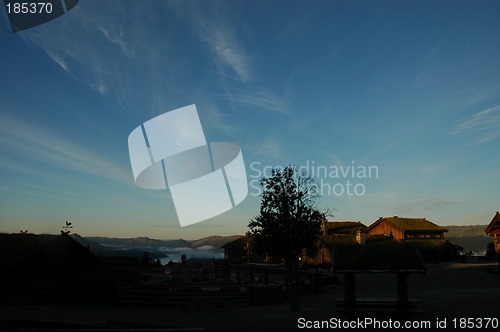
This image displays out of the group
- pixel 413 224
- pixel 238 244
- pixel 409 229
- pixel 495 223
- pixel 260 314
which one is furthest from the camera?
pixel 238 244

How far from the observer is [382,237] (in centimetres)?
5962

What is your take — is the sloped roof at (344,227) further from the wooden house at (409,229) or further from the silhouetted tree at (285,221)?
the silhouetted tree at (285,221)

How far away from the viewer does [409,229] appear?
2375 inches

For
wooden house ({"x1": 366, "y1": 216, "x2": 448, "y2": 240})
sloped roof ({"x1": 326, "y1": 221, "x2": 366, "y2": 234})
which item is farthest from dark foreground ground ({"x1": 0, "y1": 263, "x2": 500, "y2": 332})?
sloped roof ({"x1": 326, "y1": 221, "x2": 366, "y2": 234})

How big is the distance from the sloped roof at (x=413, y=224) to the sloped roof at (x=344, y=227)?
404 centimetres

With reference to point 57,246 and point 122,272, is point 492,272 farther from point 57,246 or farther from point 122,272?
point 57,246

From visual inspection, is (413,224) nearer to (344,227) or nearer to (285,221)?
(344,227)

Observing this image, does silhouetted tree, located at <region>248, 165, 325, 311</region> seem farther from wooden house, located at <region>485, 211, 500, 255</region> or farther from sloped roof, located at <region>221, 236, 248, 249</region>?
sloped roof, located at <region>221, 236, 248, 249</region>

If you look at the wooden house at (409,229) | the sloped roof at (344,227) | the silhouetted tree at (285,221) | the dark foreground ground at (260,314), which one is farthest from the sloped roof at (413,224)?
the silhouetted tree at (285,221)

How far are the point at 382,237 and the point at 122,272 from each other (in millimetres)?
46826

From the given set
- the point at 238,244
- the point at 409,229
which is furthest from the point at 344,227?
the point at 238,244

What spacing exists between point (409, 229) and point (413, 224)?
2.66 metres

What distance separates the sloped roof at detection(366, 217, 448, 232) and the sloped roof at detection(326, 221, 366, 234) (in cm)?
404

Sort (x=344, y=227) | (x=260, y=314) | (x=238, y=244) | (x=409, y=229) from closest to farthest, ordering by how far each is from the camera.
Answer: (x=260, y=314) → (x=409, y=229) → (x=238, y=244) → (x=344, y=227)
